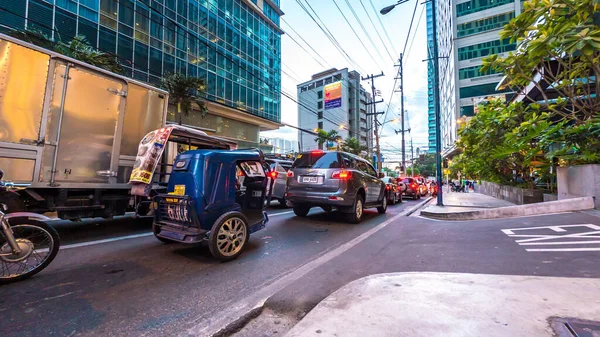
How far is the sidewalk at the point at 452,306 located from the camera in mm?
2137

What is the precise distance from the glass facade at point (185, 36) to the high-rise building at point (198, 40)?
0.19 feet

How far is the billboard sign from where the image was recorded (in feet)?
139

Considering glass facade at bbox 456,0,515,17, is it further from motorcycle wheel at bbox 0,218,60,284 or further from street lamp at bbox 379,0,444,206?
motorcycle wheel at bbox 0,218,60,284

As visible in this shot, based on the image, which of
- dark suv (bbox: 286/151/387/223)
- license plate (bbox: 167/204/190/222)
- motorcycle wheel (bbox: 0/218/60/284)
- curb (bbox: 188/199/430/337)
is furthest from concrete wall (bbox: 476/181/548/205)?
motorcycle wheel (bbox: 0/218/60/284)

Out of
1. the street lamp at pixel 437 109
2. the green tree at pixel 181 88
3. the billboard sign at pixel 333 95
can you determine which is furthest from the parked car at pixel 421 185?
the billboard sign at pixel 333 95

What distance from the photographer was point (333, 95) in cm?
4453

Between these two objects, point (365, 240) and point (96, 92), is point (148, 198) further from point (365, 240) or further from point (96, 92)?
point (365, 240)

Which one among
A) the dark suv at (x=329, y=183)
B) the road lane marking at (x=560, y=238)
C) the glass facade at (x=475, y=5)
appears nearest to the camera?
the road lane marking at (x=560, y=238)

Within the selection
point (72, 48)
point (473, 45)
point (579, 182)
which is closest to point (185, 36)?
point (72, 48)

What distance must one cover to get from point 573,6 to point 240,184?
8532 mm

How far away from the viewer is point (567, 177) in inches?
336

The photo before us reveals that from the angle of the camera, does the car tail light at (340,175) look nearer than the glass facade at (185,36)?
Yes

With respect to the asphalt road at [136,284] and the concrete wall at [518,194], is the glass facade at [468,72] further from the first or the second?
the asphalt road at [136,284]

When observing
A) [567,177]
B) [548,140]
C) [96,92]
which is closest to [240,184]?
[96,92]
